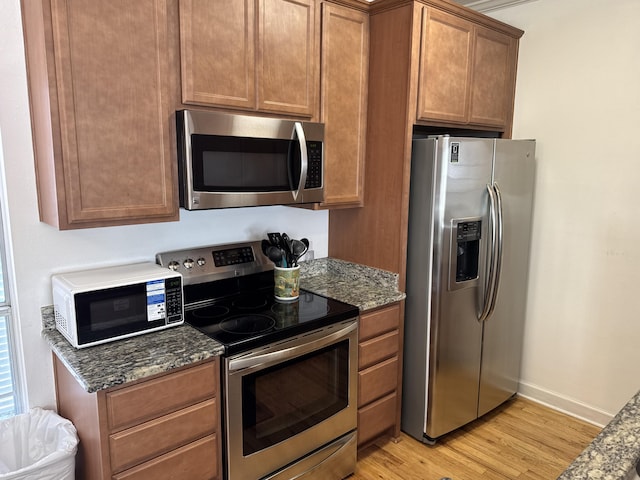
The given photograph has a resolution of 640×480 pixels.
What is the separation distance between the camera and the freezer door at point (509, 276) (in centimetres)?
268

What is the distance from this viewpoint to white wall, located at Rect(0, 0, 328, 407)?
175 cm

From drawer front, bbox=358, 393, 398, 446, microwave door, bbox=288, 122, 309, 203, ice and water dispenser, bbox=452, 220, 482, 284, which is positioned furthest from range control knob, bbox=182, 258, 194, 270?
ice and water dispenser, bbox=452, 220, 482, 284

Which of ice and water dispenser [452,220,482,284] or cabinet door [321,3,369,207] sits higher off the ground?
cabinet door [321,3,369,207]

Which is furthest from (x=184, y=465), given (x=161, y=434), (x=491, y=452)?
(x=491, y=452)

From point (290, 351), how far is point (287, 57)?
1.35 meters

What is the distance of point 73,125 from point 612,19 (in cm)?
282

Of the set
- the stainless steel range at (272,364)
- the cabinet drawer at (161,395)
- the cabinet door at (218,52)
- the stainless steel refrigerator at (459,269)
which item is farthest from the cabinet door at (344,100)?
the cabinet drawer at (161,395)

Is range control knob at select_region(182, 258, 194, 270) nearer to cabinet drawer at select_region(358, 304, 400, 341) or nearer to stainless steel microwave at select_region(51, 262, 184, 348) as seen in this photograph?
stainless steel microwave at select_region(51, 262, 184, 348)

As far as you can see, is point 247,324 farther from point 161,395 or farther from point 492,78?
point 492,78

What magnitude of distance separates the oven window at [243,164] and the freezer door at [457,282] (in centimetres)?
81

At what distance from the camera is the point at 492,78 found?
9.19 feet

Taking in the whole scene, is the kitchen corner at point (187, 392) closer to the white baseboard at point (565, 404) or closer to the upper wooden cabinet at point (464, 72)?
the upper wooden cabinet at point (464, 72)

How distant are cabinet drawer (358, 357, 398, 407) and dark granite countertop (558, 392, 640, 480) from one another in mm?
1438

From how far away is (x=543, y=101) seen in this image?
113 inches
